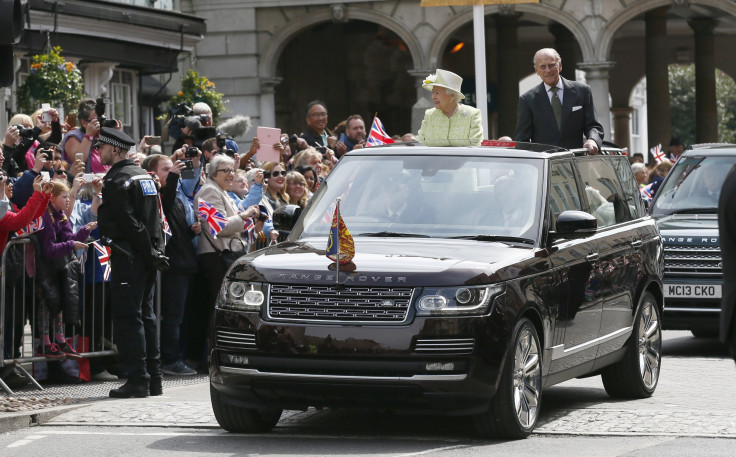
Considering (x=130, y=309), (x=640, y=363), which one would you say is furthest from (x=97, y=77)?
(x=640, y=363)

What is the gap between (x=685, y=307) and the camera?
15461 mm

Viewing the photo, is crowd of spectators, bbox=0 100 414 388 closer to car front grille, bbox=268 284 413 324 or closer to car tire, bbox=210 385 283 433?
car tire, bbox=210 385 283 433

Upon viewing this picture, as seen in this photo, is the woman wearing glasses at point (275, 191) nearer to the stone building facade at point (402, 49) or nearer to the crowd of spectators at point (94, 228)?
the crowd of spectators at point (94, 228)

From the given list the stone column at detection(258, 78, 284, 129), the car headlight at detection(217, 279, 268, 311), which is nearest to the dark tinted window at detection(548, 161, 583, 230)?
the car headlight at detection(217, 279, 268, 311)

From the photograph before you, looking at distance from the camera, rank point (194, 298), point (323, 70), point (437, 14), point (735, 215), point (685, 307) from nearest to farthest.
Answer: point (735, 215)
point (194, 298)
point (685, 307)
point (437, 14)
point (323, 70)

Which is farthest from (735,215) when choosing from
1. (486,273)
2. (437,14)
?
(437,14)

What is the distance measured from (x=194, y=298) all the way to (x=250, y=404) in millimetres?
4634

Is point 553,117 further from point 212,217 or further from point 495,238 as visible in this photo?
point 495,238

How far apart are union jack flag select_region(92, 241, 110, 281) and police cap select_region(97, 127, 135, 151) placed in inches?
60.1

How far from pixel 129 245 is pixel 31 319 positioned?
59.5 inches

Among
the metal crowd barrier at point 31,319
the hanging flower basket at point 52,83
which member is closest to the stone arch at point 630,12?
the hanging flower basket at point 52,83

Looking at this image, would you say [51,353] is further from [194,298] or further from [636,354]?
[636,354]

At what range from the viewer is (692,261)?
15.5 metres

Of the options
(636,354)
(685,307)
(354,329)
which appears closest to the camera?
(354,329)
